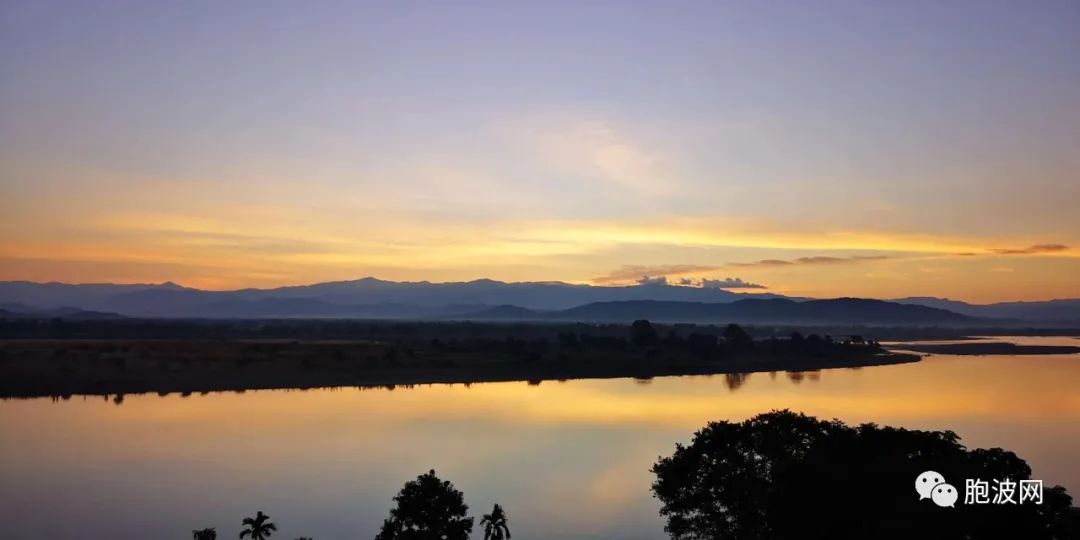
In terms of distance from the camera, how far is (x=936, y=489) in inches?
459

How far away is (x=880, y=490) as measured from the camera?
39.1ft

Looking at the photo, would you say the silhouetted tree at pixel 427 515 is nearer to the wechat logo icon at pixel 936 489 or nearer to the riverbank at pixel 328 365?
the wechat logo icon at pixel 936 489

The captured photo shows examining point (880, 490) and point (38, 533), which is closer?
point (880, 490)

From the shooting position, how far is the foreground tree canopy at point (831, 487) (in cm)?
1118

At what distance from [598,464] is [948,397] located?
24.9 meters

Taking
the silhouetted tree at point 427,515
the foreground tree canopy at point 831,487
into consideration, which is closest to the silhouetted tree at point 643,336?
the foreground tree canopy at point 831,487

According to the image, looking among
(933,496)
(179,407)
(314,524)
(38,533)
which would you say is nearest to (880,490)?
(933,496)

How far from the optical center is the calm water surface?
64.8 feet

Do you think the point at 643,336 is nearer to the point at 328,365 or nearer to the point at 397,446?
the point at 328,365

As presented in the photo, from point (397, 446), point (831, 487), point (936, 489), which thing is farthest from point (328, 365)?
point (936, 489)

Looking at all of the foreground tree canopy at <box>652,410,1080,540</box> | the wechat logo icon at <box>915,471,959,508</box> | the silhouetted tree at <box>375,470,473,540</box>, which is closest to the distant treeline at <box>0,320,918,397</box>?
the silhouetted tree at <box>375,470,473,540</box>

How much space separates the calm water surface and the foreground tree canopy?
384 centimetres

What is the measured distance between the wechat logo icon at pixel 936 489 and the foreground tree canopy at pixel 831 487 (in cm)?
10

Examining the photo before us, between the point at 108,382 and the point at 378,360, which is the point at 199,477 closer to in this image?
the point at 108,382
